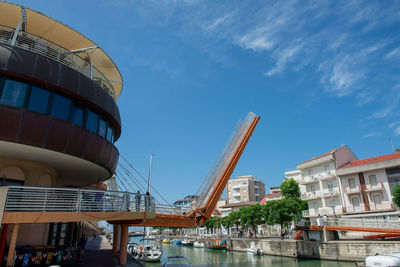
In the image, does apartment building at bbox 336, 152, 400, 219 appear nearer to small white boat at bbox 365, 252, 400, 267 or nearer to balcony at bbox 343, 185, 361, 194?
balcony at bbox 343, 185, 361, 194

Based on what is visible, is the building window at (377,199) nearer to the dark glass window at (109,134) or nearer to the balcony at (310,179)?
the balcony at (310,179)

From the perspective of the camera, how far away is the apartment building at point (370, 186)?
133 ft

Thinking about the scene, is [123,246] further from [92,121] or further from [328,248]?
[328,248]

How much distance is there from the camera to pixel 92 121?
1639 cm

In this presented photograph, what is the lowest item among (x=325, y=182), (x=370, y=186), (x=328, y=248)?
(x=328, y=248)

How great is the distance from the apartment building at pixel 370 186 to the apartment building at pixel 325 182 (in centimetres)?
167

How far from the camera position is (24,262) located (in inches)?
498

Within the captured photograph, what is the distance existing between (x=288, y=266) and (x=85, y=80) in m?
30.7

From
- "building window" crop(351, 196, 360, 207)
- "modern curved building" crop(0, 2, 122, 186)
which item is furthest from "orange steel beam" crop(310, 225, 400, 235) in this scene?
"modern curved building" crop(0, 2, 122, 186)

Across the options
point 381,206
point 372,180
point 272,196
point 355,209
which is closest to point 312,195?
point 355,209

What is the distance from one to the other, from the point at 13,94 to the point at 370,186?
159ft

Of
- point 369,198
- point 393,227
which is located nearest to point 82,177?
point 393,227

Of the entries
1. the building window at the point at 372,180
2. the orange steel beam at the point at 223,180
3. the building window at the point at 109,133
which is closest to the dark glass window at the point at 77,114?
the building window at the point at 109,133

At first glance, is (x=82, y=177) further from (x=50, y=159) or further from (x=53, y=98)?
(x=53, y=98)
